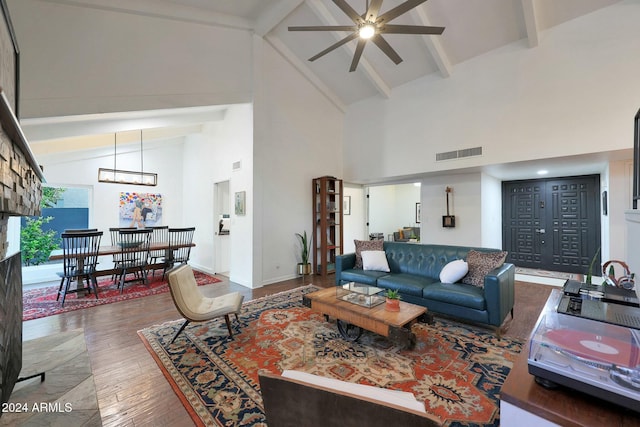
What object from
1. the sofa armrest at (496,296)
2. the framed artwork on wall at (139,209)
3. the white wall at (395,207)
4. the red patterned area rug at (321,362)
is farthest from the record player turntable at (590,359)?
the white wall at (395,207)

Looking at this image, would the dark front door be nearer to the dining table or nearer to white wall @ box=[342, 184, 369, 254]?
white wall @ box=[342, 184, 369, 254]

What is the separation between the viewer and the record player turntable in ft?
2.48

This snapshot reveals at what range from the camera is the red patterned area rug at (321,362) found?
72.7 inches

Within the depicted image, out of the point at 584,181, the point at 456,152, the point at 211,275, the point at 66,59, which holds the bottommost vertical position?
the point at 211,275

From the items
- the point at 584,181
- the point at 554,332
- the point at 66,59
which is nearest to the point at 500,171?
the point at 584,181

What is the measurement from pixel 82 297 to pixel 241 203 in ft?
9.47

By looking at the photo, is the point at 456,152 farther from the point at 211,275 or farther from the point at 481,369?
the point at 211,275

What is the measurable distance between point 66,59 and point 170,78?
3.79ft

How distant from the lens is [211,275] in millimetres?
5973

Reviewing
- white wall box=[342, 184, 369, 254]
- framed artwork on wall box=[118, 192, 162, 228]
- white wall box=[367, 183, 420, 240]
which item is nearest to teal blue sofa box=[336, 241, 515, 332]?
white wall box=[342, 184, 369, 254]

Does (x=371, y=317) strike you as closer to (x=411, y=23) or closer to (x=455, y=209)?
(x=455, y=209)

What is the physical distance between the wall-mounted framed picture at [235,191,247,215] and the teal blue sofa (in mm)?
2110

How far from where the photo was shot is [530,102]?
13.8 feet

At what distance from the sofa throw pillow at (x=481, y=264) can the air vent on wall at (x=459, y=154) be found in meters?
2.21
